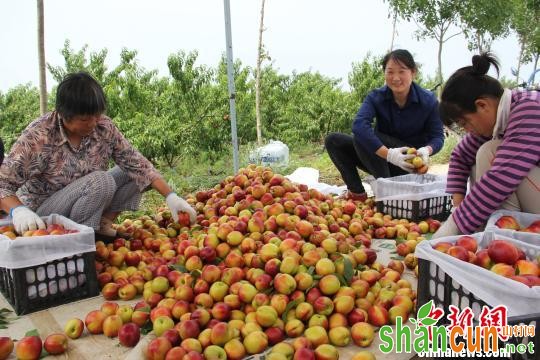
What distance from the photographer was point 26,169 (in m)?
2.52

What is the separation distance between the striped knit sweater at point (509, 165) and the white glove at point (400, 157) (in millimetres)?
1276

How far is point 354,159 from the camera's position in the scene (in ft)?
14.1

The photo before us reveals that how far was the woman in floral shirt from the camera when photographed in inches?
96.9

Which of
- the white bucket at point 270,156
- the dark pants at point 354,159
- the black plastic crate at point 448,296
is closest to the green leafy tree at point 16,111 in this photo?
the white bucket at point 270,156

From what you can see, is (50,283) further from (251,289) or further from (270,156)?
(270,156)

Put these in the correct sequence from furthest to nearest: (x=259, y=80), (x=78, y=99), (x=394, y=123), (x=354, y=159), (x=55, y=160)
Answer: (x=259, y=80) → (x=354, y=159) → (x=394, y=123) → (x=55, y=160) → (x=78, y=99)

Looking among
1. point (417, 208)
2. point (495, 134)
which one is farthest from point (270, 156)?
point (495, 134)

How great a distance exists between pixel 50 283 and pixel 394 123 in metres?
2.89

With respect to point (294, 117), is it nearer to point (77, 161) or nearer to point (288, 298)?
point (77, 161)

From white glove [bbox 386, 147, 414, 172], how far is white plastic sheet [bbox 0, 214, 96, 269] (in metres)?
2.28

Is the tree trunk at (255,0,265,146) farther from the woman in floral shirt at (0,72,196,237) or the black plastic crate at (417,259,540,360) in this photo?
the black plastic crate at (417,259,540,360)

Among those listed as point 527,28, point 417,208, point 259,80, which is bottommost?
point 417,208

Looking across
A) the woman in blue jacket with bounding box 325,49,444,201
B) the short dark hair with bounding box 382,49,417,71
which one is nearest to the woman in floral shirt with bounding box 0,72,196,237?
the woman in blue jacket with bounding box 325,49,444,201

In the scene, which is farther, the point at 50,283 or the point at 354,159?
the point at 354,159
